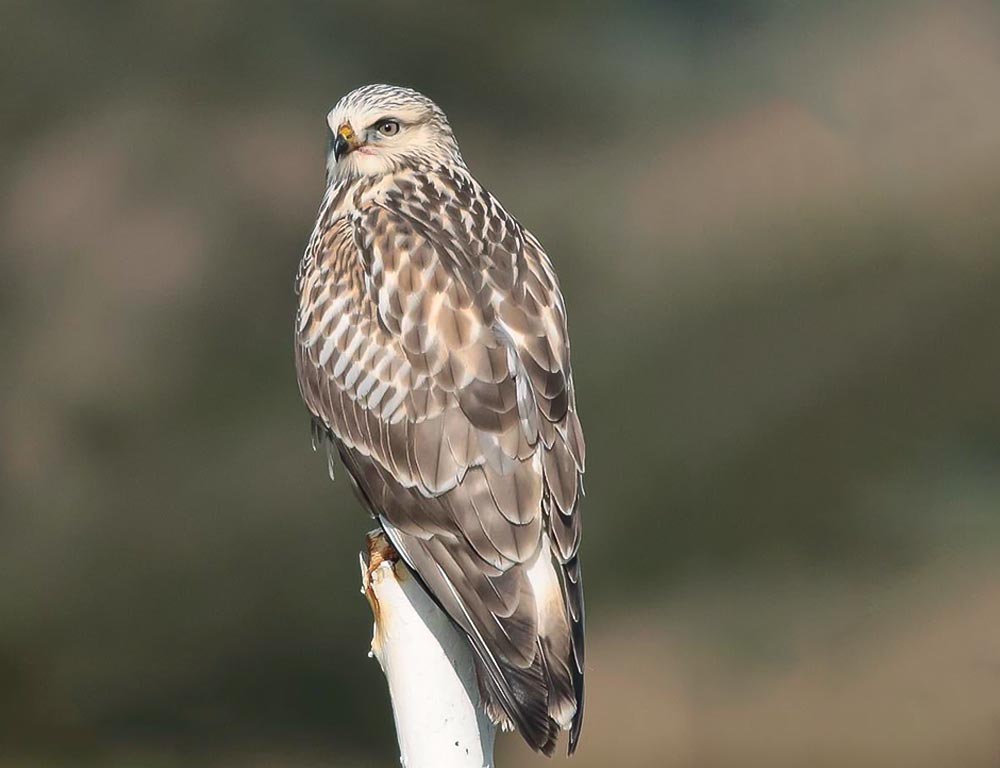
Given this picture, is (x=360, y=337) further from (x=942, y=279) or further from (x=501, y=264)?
(x=942, y=279)

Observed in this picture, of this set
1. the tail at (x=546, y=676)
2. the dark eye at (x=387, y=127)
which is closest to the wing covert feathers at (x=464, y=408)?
the tail at (x=546, y=676)

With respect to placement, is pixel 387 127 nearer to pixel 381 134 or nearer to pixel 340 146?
pixel 381 134

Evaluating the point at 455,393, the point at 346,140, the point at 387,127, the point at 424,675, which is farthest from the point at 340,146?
the point at 424,675

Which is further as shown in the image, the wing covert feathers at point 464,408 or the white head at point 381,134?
the white head at point 381,134

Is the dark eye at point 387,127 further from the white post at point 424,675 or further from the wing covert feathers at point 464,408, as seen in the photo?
the white post at point 424,675

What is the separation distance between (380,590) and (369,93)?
4.32 ft

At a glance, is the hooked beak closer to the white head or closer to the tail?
the white head

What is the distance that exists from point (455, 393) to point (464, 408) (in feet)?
0.15

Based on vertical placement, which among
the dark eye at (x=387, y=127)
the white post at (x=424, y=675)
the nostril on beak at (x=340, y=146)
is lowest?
the white post at (x=424, y=675)

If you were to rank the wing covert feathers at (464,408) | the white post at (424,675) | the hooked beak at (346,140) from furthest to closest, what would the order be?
the hooked beak at (346,140), the wing covert feathers at (464,408), the white post at (424,675)

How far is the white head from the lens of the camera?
340 cm

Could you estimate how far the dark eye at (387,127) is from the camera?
3441 millimetres

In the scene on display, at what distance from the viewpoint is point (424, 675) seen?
250cm

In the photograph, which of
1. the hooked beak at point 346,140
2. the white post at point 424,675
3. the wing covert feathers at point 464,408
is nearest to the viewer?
the white post at point 424,675
